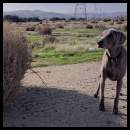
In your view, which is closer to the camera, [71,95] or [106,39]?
[106,39]

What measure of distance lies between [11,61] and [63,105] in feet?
6.01

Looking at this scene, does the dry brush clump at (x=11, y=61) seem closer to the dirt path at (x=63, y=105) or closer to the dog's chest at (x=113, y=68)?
the dirt path at (x=63, y=105)

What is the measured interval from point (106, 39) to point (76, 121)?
199 cm

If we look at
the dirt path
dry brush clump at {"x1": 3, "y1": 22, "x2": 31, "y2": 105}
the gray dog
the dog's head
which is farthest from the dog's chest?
dry brush clump at {"x1": 3, "y1": 22, "x2": 31, "y2": 105}

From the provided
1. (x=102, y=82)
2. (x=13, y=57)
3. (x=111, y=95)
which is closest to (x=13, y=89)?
(x=13, y=57)

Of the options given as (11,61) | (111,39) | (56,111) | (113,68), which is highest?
(111,39)

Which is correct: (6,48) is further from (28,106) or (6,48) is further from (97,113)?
(97,113)

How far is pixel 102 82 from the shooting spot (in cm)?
1036

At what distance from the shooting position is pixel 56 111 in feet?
33.6

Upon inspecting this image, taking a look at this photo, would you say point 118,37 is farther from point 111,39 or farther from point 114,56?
point 114,56

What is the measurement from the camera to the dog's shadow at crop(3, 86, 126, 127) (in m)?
9.32

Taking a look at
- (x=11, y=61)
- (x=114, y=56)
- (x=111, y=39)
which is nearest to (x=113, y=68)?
(x=114, y=56)

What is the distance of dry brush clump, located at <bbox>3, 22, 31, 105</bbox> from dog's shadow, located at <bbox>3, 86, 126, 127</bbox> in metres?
0.54

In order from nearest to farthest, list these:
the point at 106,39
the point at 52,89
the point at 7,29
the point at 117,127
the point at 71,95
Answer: the point at 117,127, the point at 106,39, the point at 7,29, the point at 71,95, the point at 52,89
